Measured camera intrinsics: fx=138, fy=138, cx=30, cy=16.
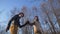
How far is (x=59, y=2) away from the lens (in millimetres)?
5812

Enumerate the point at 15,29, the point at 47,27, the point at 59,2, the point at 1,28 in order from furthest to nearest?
the point at 1,28, the point at 47,27, the point at 59,2, the point at 15,29

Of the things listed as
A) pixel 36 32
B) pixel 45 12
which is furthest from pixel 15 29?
pixel 45 12

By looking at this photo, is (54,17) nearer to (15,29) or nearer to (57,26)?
(57,26)

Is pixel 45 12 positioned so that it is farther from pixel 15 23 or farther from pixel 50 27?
pixel 15 23

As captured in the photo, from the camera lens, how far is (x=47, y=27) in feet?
20.6

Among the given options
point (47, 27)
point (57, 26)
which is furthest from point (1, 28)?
point (57, 26)

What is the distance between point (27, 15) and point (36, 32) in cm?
327

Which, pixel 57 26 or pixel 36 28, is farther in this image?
pixel 57 26

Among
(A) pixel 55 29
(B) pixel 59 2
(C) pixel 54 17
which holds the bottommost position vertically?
(A) pixel 55 29

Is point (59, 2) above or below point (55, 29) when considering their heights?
above

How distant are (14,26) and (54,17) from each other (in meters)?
3.58

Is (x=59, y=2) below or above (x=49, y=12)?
above

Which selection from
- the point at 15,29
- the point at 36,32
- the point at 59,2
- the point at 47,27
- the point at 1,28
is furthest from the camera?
the point at 1,28

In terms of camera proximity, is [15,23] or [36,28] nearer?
[15,23]
